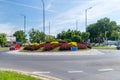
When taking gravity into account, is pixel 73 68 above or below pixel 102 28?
below

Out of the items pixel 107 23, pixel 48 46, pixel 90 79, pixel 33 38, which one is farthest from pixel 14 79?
pixel 107 23

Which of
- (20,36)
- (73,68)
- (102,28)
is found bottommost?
(73,68)

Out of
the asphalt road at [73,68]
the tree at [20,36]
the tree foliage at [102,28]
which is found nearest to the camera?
the asphalt road at [73,68]

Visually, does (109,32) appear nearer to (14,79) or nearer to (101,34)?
(101,34)

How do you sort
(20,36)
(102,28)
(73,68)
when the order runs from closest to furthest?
(73,68) → (102,28) → (20,36)

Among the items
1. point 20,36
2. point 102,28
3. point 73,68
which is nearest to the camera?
point 73,68

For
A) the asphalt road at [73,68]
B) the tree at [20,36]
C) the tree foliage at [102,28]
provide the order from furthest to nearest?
the tree at [20,36] → the tree foliage at [102,28] → the asphalt road at [73,68]

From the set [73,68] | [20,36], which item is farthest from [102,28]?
[73,68]

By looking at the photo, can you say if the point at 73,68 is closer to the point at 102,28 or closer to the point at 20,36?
the point at 102,28

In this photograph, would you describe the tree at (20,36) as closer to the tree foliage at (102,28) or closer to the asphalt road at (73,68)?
the tree foliage at (102,28)

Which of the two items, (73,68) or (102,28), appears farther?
(102,28)

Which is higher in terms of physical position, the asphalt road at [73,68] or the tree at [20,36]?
the tree at [20,36]

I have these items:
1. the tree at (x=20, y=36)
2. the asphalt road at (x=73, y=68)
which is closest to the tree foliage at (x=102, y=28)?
the tree at (x=20, y=36)

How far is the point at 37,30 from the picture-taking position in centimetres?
10575
